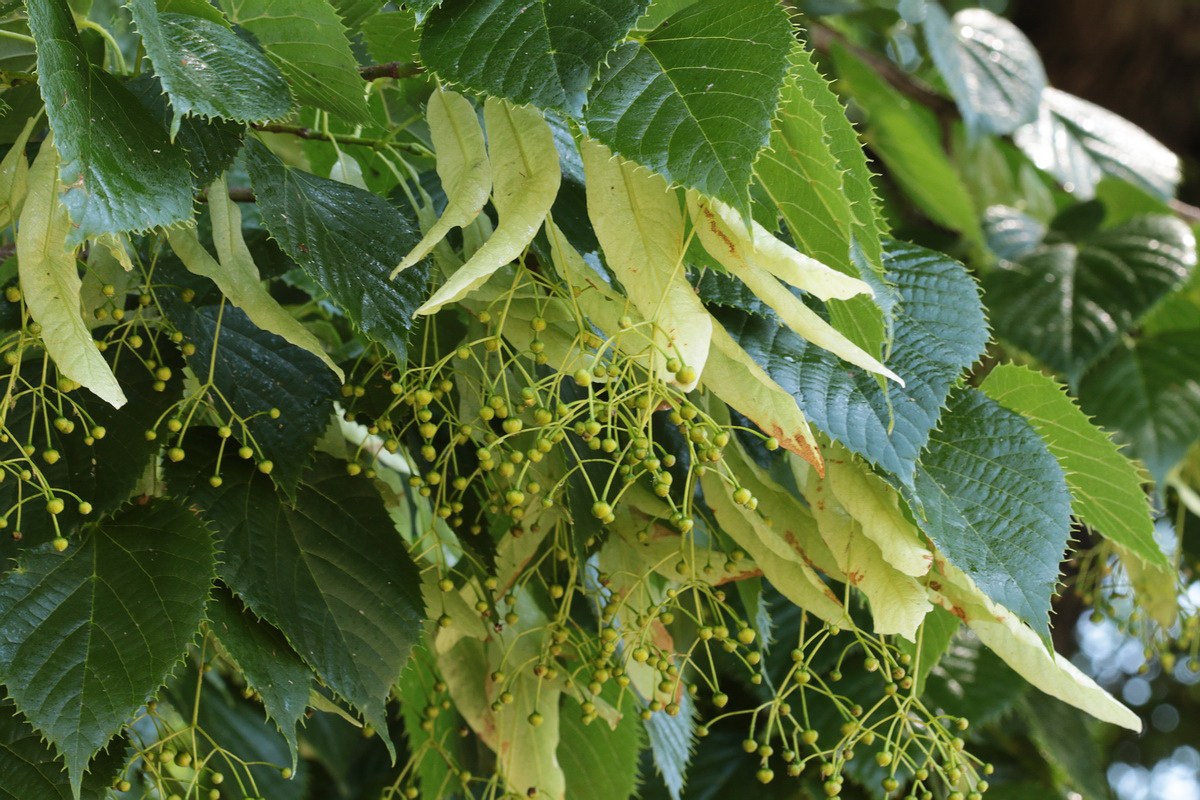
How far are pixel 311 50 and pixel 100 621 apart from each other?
1.21ft

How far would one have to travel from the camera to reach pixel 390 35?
2.47 ft

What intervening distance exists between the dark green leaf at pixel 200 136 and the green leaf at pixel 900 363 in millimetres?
287

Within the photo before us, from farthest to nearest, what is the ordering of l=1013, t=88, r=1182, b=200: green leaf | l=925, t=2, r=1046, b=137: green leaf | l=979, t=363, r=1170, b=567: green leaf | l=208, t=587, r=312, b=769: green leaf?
1. l=1013, t=88, r=1182, b=200: green leaf
2. l=925, t=2, r=1046, b=137: green leaf
3. l=979, t=363, r=1170, b=567: green leaf
4. l=208, t=587, r=312, b=769: green leaf

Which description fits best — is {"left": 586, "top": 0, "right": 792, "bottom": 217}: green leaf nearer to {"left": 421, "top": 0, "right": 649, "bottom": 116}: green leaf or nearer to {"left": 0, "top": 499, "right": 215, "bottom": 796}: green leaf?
{"left": 421, "top": 0, "right": 649, "bottom": 116}: green leaf

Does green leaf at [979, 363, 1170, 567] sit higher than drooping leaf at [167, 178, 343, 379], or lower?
lower

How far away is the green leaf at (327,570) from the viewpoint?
1.95ft

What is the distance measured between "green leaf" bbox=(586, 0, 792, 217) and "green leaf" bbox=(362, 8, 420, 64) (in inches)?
10.8

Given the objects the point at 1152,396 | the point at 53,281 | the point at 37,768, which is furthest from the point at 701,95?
the point at 1152,396

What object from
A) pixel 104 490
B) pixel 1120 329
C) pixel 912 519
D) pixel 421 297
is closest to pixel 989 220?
pixel 1120 329

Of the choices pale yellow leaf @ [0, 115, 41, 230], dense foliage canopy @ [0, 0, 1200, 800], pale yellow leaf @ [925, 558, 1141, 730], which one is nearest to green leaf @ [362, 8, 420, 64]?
dense foliage canopy @ [0, 0, 1200, 800]

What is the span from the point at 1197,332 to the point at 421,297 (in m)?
1.26

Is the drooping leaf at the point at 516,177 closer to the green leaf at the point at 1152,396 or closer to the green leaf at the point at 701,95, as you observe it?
the green leaf at the point at 701,95

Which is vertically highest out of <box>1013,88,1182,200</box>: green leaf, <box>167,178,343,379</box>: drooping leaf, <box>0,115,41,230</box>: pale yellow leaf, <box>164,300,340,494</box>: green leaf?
<box>0,115,41,230</box>: pale yellow leaf

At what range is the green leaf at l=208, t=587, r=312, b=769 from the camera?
564mm
